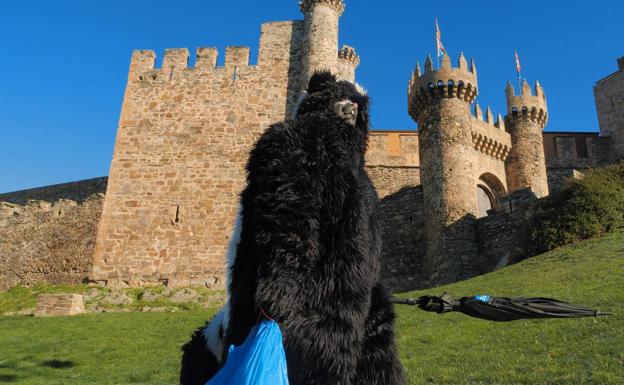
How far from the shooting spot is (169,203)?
18547 mm

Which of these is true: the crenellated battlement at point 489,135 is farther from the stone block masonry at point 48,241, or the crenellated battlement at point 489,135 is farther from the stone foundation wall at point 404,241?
the stone block masonry at point 48,241

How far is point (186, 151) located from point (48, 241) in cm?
947

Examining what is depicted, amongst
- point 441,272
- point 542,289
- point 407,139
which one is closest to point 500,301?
point 542,289

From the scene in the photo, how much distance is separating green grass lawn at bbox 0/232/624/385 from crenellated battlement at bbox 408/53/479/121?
9631 millimetres

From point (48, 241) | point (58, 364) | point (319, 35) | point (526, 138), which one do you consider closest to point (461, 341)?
point (58, 364)

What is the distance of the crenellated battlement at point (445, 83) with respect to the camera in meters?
21.8

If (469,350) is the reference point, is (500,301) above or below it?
above

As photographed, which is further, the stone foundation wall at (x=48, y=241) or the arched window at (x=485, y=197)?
the arched window at (x=485, y=197)

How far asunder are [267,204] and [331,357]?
2.43 ft

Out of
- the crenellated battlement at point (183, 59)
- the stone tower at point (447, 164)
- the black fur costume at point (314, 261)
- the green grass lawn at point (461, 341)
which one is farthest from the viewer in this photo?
the crenellated battlement at point (183, 59)

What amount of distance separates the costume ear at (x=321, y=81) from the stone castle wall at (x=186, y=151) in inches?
570

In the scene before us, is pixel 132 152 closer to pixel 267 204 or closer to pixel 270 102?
pixel 270 102

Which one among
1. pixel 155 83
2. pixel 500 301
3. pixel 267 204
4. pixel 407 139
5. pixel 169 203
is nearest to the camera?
pixel 267 204

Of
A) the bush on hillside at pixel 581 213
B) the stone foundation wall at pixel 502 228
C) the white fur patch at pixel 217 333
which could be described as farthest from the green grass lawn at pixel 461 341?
A: the white fur patch at pixel 217 333
